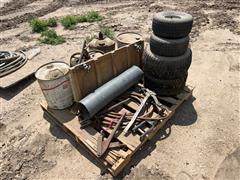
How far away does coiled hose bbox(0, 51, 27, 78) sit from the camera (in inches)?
253

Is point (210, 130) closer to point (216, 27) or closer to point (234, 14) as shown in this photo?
point (216, 27)

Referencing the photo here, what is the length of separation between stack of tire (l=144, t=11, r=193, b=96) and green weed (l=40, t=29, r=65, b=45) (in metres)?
4.58

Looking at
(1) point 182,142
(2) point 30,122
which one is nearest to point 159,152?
(1) point 182,142

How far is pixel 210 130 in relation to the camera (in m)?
4.62

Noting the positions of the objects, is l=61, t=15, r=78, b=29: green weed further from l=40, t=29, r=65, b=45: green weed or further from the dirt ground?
the dirt ground

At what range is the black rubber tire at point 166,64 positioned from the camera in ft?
14.9

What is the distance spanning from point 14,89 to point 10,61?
4.09ft

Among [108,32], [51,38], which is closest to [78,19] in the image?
[51,38]

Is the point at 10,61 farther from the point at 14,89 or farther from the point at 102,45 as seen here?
the point at 102,45

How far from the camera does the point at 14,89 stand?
19.9 feet

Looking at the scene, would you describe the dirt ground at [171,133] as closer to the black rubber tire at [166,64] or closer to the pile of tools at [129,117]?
the pile of tools at [129,117]

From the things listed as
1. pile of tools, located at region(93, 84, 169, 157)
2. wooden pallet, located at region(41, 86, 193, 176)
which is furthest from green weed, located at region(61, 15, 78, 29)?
pile of tools, located at region(93, 84, 169, 157)

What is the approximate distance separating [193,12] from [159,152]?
26.5 feet

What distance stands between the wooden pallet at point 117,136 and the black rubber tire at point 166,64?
65 cm
